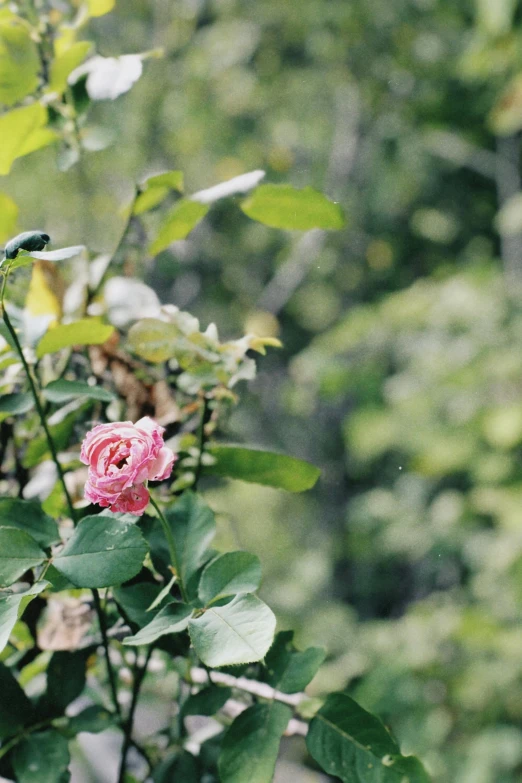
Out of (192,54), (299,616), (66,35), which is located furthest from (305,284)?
(66,35)

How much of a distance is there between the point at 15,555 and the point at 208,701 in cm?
13

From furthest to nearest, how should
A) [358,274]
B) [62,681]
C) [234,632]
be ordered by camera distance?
1. [358,274]
2. [62,681]
3. [234,632]

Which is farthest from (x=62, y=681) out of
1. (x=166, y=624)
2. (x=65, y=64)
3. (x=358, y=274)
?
Answer: (x=358, y=274)

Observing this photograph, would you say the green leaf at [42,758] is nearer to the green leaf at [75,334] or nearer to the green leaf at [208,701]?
the green leaf at [208,701]

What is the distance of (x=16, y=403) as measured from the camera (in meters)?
0.39

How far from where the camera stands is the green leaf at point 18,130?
417 mm

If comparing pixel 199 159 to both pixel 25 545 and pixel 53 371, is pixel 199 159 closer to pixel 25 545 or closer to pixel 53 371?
pixel 53 371

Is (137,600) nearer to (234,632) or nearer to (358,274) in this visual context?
(234,632)

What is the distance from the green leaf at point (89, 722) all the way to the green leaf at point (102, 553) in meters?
0.15

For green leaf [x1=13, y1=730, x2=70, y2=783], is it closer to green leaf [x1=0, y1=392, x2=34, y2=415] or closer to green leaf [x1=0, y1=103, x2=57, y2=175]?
green leaf [x1=0, y1=392, x2=34, y2=415]

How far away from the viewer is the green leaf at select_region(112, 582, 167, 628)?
33 cm

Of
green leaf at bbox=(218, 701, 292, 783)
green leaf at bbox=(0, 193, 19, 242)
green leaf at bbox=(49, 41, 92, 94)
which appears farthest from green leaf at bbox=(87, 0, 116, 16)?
green leaf at bbox=(218, 701, 292, 783)

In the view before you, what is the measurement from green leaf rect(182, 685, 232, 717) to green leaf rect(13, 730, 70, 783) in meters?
0.07

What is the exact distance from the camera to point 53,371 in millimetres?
516
